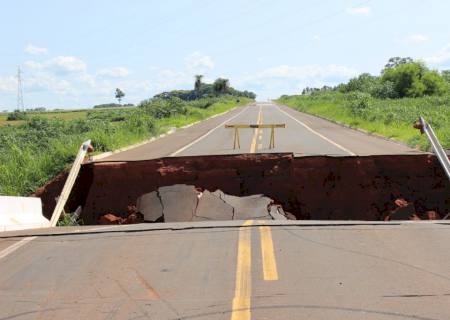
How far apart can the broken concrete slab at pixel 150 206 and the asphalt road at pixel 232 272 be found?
349 centimetres

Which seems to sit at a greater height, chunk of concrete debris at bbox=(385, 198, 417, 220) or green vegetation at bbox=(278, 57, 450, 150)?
green vegetation at bbox=(278, 57, 450, 150)

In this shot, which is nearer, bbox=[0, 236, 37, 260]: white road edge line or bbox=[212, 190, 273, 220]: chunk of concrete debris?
bbox=[0, 236, 37, 260]: white road edge line

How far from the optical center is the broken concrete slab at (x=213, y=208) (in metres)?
12.4

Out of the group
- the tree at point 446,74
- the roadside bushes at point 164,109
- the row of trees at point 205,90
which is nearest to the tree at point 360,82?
the tree at point 446,74

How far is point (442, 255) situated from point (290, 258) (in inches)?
73.3

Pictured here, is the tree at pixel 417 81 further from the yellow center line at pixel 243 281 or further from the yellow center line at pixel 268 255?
the yellow center line at pixel 243 281

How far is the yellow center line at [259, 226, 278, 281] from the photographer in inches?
242

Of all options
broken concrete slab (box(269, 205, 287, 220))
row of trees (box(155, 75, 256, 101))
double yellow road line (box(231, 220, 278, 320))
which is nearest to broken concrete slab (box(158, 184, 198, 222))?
broken concrete slab (box(269, 205, 287, 220))

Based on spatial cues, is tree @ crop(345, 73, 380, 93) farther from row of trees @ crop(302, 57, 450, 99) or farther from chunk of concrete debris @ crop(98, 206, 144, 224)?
chunk of concrete debris @ crop(98, 206, 144, 224)

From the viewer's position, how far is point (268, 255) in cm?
696

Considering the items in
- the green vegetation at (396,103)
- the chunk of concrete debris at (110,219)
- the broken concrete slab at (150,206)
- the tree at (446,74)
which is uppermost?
the tree at (446,74)

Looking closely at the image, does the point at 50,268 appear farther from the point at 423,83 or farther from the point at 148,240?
the point at 423,83

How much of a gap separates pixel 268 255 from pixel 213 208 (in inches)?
226

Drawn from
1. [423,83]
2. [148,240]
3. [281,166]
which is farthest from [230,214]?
[423,83]
